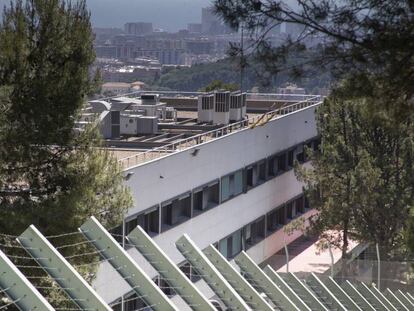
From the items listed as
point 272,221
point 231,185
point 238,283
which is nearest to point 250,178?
point 231,185

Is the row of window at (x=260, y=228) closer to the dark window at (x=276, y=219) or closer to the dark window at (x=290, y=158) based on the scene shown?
the dark window at (x=276, y=219)

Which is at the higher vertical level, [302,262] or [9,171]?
[9,171]

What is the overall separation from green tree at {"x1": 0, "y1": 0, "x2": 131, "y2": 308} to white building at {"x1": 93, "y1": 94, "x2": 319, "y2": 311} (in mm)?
4973

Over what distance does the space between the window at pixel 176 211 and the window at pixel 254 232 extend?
4884mm

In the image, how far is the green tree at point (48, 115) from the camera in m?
15.1

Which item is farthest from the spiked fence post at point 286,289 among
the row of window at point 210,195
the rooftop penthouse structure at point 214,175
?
the row of window at point 210,195

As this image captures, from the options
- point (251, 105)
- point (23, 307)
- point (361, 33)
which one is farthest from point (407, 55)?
point (251, 105)

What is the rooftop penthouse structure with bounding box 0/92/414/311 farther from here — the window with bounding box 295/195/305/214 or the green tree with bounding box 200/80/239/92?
the green tree with bounding box 200/80/239/92

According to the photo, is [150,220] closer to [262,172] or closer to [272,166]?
[262,172]

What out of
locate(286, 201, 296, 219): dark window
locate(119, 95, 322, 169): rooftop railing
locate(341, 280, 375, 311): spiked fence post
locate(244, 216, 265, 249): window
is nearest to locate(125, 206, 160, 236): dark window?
locate(119, 95, 322, 169): rooftop railing

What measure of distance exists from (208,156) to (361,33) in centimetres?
1921

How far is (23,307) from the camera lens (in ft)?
19.9

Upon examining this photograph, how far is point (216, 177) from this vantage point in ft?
97.6

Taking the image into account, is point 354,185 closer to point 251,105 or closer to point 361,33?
point 251,105
